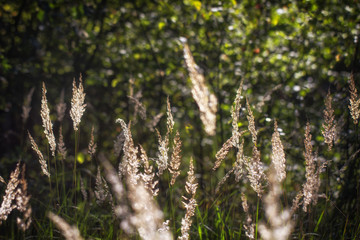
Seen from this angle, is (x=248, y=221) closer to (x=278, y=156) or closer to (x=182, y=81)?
(x=278, y=156)

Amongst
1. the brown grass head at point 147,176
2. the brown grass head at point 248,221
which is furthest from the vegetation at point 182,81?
the brown grass head at point 147,176

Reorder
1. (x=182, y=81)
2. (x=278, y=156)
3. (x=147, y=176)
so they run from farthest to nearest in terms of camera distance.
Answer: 1. (x=182, y=81)
2. (x=278, y=156)
3. (x=147, y=176)

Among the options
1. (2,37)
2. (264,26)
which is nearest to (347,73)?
(264,26)

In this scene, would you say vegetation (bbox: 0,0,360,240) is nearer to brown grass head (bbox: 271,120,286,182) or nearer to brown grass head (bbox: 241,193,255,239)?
brown grass head (bbox: 241,193,255,239)

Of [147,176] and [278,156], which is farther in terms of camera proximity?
[278,156]

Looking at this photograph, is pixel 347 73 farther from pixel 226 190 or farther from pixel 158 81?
pixel 158 81

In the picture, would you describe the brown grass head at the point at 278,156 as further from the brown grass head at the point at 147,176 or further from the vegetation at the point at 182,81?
the vegetation at the point at 182,81

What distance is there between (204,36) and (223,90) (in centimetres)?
66

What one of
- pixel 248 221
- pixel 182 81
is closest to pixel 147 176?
pixel 248 221

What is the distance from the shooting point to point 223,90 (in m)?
2.87

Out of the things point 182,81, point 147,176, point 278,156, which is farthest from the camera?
point 182,81

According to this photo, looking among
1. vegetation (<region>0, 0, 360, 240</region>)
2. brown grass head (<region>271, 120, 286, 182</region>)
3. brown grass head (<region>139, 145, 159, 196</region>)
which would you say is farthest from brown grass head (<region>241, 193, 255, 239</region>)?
vegetation (<region>0, 0, 360, 240</region>)

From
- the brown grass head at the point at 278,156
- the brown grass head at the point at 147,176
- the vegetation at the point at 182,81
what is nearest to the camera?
the brown grass head at the point at 147,176

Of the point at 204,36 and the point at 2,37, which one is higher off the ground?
the point at 2,37
